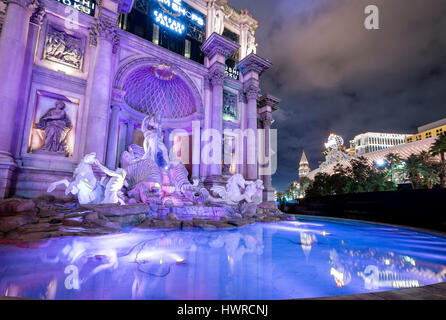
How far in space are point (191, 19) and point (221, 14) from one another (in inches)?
142

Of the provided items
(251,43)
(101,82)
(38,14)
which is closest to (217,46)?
(251,43)

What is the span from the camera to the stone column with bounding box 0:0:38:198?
9.55m

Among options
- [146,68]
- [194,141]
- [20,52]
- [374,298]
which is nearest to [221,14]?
[146,68]

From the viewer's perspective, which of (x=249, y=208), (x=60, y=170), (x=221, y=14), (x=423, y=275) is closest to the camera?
(x=423, y=275)

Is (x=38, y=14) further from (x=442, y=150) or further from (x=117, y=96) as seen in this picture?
(x=442, y=150)

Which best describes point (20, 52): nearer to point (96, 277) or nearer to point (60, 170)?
point (60, 170)

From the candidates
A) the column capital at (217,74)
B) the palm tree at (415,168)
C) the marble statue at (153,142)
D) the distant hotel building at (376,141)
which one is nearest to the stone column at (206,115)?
the column capital at (217,74)

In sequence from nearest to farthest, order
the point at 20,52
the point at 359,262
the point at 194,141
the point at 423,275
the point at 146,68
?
the point at 423,275
the point at 359,262
the point at 20,52
the point at 146,68
the point at 194,141

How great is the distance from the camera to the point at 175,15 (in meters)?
18.8

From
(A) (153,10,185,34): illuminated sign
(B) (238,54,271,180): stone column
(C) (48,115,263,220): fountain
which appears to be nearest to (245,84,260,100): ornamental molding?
(B) (238,54,271,180): stone column

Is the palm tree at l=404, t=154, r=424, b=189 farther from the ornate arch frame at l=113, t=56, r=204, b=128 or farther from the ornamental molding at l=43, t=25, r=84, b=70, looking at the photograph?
the ornamental molding at l=43, t=25, r=84, b=70

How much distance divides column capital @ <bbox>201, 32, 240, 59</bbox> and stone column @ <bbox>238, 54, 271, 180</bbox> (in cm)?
259

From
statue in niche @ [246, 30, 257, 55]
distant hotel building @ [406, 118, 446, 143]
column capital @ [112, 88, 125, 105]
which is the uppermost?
distant hotel building @ [406, 118, 446, 143]
